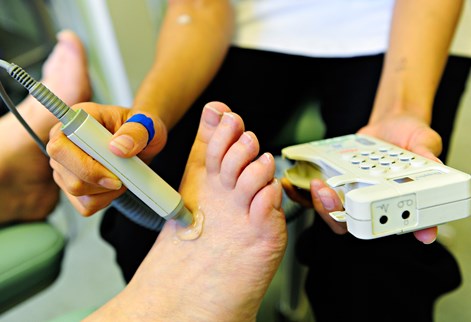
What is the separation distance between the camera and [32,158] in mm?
646

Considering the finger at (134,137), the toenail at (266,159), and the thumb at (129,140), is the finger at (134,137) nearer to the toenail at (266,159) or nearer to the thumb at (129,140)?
the thumb at (129,140)

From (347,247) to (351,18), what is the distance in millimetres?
380

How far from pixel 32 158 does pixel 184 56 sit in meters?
0.28

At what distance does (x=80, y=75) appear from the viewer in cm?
68

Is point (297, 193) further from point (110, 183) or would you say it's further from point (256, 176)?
point (110, 183)

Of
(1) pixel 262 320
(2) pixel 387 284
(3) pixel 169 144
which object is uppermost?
(3) pixel 169 144

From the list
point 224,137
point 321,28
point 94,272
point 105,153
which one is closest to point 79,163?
point 105,153

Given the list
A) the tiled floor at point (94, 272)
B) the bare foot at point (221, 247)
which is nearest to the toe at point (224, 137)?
the bare foot at point (221, 247)

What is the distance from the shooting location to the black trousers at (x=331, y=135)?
565mm

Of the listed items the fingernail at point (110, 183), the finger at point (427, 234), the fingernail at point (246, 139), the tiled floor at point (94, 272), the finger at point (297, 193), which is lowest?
the tiled floor at point (94, 272)

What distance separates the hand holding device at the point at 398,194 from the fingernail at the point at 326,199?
0.5 inches

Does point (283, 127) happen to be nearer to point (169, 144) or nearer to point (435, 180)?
point (169, 144)

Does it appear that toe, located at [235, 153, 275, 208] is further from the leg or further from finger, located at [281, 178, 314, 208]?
the leg

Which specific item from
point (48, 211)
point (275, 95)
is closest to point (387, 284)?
point (275, 95)
